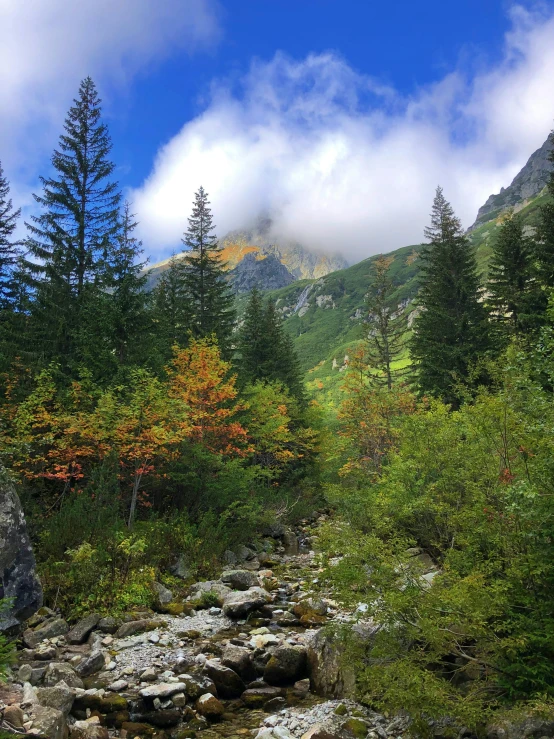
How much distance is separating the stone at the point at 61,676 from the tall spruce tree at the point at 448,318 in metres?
22.5

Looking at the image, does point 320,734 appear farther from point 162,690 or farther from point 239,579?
point 239,579

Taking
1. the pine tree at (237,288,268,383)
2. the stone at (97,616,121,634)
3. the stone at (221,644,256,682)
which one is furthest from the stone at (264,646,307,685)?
the pine tree at (237,288,268,383)

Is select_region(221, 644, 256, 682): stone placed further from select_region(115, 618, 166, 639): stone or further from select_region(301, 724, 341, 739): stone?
select_region(115, 618, 166, 639): stone

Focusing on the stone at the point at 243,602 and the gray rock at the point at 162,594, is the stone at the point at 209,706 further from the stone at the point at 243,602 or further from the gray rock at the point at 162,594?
the gray rock at the point at 162,594

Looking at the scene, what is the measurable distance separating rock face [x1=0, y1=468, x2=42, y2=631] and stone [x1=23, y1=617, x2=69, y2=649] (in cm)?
94

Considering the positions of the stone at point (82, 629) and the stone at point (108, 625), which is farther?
the stone at point (108, 625)

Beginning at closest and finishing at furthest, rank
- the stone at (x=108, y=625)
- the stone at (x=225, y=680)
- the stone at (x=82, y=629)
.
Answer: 1. the stone at (x=225, y=680)
2. the stone at (x=82, y=629)
3. the stone at (x=108, y=625)

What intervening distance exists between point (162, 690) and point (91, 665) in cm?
173

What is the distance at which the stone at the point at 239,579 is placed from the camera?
1346 cm

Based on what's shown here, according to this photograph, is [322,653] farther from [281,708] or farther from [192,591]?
[192,591]

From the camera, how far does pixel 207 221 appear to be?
1384 inches

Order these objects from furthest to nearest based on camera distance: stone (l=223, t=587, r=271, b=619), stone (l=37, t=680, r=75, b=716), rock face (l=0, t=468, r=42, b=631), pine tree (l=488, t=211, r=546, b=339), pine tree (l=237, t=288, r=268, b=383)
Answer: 1. pine tree (l=237, t=288, r=268, b=383)
2. pine tree (l=488, t=211, r=546, b=339)
3. stone (l=223, t=587, r=271, b=619)
4. rock face (l=0, t=468, r=42, b=631)
5. stone (l=37, t=680, r=75, b=716)

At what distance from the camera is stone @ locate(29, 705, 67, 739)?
526cm

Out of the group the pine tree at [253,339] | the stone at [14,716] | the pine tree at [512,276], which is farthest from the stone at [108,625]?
the pine tree at [253,339]
